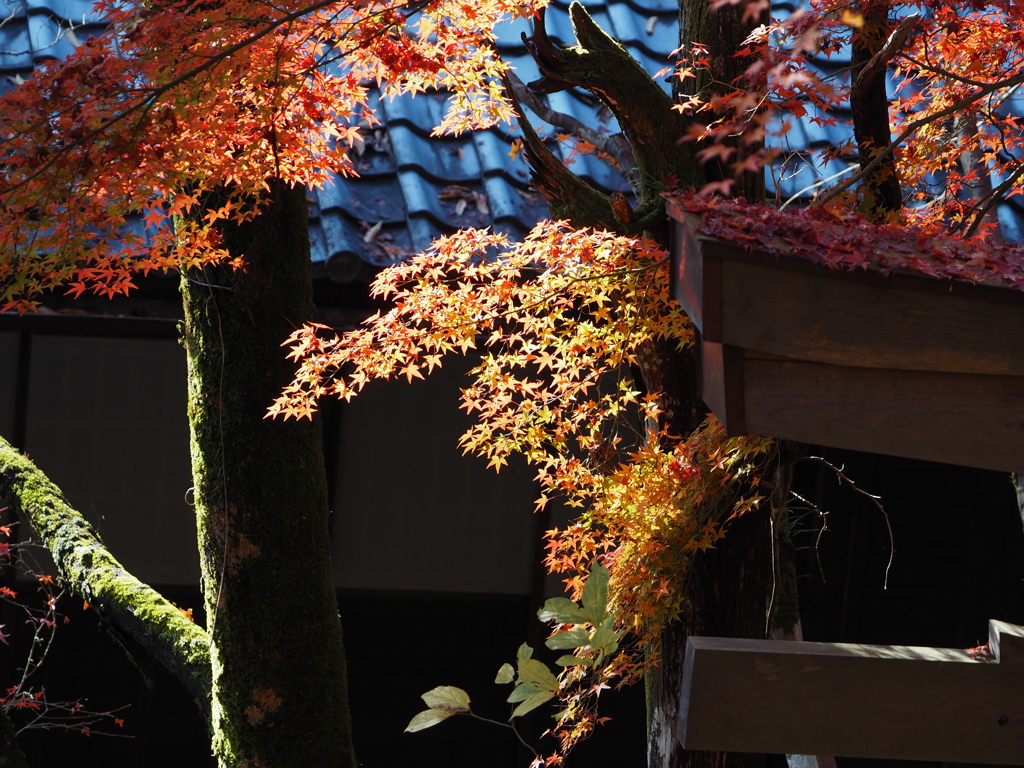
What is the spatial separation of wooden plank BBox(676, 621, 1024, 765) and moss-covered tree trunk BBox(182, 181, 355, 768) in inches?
65.9

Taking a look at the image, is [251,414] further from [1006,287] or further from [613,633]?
[1006,287]

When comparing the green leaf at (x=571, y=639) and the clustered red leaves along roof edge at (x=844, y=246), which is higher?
the clustered red leaves along roof edge at (x=844, y=246)

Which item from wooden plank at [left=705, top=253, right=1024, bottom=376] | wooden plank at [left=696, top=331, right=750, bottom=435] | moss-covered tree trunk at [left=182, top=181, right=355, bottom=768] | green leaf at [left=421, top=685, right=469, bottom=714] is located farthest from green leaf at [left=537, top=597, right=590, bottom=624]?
wooden plank at [left=705, top=253, right=1024, bottom=376]

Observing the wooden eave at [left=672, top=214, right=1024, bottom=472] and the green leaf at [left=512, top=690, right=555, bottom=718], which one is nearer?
the wooden eave at [left=672, top=214, right=1024, bottom=472]

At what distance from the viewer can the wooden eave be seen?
4.45 feet

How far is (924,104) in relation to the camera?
3643 millimetres

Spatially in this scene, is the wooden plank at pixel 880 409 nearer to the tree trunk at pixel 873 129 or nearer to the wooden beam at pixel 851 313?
the wooden beam at pixel 851 313

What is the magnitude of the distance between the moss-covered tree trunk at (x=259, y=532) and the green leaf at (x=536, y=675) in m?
0.70

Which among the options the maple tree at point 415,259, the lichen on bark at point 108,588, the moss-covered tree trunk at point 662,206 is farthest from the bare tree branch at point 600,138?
the lichen on bark at point 108,588

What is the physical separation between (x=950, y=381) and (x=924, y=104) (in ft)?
8.71

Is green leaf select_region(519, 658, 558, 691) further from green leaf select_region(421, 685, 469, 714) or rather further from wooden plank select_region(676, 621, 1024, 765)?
wooden plank select_region(676, 621, 1024, 765)

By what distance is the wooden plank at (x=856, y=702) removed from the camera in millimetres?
1752

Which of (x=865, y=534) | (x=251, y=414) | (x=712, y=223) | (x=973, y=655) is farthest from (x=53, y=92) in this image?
(x=865, y=534)

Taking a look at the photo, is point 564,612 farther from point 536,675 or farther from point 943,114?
point 943,114
